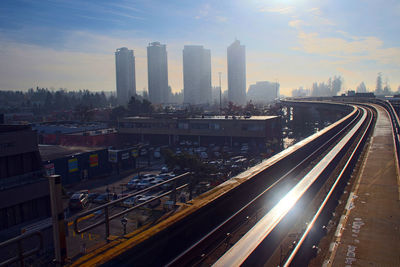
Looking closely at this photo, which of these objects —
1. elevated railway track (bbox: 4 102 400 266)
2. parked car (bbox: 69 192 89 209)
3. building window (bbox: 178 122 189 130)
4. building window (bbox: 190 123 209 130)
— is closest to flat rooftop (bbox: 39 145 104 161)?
parked car (bbox: 69 192 89 209)

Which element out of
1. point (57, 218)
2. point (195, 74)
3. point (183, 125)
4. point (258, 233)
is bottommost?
point (183, 125)

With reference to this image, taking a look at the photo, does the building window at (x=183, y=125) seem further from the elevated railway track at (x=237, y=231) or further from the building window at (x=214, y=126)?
the elevated railway track at (x=237, y=231)

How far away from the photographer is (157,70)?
347 feet

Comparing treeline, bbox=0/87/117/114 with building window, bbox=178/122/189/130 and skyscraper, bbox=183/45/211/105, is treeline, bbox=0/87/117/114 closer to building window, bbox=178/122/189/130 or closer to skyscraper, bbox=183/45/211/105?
skyscraper, bbox=183/45/211/105

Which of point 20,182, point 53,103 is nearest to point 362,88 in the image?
Result: point 53,103

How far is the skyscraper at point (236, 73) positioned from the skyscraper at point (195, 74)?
32.6ft

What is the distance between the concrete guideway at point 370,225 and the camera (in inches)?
102

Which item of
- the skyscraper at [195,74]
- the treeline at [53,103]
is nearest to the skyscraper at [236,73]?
the skyscraper at [195,74]

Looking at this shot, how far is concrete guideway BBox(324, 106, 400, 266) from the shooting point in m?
2.58

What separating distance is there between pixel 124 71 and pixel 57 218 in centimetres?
11353

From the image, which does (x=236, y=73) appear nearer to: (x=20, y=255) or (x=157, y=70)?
(x=157, y=70)

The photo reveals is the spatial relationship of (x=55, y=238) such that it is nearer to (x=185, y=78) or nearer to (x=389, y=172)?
(x=389, y=172)

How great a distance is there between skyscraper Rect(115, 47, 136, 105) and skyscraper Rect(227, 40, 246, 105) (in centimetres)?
3550

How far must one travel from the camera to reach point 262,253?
222 centimetres
